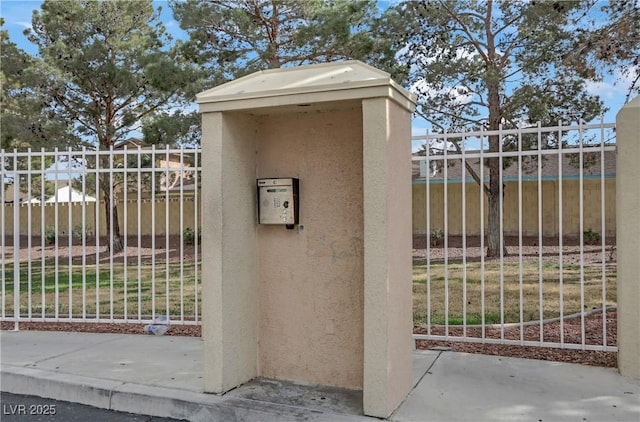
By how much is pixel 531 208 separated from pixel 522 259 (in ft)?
32.9

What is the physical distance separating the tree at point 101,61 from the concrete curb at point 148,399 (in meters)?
11.9

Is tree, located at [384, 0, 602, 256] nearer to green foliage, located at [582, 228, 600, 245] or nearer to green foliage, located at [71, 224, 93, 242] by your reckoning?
green foliage, located at [582, 228, 600, 245]

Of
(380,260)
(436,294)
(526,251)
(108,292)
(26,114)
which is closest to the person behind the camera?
(380,260)

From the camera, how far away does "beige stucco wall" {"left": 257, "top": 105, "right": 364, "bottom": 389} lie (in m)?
4.29

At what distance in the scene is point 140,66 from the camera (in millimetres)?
16859

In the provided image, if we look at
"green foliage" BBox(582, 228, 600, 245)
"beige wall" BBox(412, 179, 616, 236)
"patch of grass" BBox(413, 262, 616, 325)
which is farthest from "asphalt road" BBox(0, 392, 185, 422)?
"green foliage" BBox(582, 228, 600, 245)

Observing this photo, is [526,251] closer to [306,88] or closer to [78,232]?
[306,88]

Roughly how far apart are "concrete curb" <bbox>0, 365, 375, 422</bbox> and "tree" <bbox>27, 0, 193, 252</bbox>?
11.9 m

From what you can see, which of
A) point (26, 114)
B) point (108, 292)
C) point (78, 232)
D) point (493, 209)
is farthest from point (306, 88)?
point (78, 232)

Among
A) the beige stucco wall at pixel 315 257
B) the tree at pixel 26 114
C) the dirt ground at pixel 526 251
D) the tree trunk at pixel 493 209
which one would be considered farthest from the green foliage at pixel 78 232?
the beige stucco wall at pixel 315 257

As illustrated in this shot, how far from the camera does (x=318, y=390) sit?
14.0ft

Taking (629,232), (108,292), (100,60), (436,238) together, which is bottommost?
(108,292)

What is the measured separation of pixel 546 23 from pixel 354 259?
35.5ft

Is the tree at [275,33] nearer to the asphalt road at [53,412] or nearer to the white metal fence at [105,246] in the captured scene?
the white metal fence at [105,246]
